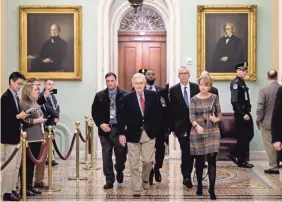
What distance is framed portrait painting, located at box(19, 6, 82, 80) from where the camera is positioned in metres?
13.3

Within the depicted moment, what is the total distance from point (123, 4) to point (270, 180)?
6.29 m

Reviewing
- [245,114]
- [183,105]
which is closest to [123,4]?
[245,114]

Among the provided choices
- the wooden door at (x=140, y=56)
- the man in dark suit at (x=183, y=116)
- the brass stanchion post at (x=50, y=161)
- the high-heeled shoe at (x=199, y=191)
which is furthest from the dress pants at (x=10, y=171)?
the wooden door at (x=140, y=56)

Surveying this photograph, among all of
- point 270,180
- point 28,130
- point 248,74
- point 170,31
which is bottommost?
point 270,180

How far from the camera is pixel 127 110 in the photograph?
8.18m

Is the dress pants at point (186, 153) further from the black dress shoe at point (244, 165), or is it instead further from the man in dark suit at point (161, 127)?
the black dress shoe at point (244, 165)

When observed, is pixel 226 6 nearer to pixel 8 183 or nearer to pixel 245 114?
pixel 245 114

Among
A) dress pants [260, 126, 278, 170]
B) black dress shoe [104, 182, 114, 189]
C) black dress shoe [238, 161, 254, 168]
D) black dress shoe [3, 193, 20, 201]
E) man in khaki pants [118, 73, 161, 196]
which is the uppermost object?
Result: man in khaki pants [118, 73, 161, 196]

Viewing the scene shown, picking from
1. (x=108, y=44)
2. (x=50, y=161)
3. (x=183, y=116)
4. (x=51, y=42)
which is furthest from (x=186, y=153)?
(x=51, y=42)

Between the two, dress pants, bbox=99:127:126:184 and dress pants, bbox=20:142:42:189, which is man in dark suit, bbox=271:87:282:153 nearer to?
dress pants, bbox=99:127:126:184

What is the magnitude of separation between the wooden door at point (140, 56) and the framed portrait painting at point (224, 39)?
65.6 inches

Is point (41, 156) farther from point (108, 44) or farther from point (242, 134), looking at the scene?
point (108, 44)

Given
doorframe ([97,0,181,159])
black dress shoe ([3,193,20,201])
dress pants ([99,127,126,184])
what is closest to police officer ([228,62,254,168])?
doorframe ([97,0,181,159])

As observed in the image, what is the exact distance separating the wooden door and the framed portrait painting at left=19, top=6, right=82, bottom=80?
5.64 feet
